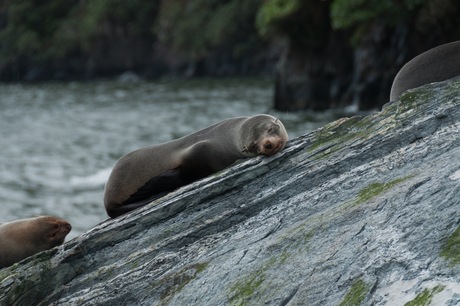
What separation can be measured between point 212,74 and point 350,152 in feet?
134

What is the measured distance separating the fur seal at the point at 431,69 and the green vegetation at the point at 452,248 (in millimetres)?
2645

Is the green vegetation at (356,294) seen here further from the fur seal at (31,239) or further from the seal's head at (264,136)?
the fur seal at (31,239)

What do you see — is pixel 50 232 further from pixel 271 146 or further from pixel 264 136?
pixel 271 146

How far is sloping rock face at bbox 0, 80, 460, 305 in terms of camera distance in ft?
15.0

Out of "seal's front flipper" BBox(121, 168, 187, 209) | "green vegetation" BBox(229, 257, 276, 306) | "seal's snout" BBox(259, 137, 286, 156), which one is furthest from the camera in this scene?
"seal's front flipper" BBox(121, 168, 187, 209)

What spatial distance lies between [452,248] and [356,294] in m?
0.52

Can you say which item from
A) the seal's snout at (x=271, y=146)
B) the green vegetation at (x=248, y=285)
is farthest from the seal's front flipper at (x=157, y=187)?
the green vegetation at (x=248, y=285)

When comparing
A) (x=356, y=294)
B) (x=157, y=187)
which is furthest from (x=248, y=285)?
(x=157, y=187)

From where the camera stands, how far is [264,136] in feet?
A: 21.6

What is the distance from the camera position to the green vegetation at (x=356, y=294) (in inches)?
176

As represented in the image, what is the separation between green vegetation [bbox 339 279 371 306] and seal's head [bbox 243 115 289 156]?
5.69 feet

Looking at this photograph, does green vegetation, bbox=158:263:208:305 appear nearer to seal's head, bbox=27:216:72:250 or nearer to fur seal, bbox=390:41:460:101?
seal's head, bbox=27:216:72:250

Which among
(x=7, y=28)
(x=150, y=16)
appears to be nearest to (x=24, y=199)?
(x=150, y=16)

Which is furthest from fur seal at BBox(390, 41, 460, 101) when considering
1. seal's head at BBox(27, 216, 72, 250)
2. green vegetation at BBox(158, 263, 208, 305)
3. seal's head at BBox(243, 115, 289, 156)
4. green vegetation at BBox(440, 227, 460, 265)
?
seal's head at BBox(27, 216, 72, 250)
